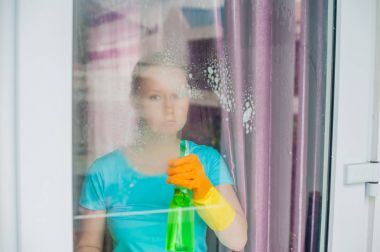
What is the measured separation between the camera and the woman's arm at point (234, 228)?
44.5 inches

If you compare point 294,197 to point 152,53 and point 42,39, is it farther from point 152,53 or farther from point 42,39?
point 42,39

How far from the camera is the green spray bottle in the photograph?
1.08 metres

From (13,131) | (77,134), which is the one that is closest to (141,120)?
(77,134)

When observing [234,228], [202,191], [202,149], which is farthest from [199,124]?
[234,228]

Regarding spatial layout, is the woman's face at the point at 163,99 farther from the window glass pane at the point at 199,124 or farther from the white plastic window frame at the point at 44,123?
the white plastic window frame at the point at 44,123

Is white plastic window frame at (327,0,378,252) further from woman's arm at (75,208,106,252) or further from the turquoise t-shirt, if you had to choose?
woman's arm at (75,208,106,252)

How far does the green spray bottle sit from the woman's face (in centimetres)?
7

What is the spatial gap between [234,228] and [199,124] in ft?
1.03

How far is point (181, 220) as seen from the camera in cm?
109

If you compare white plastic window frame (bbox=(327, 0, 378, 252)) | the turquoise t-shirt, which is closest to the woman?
the turquoise t-shirt

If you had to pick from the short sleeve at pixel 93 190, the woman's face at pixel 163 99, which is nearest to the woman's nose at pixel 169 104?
the woman's face at pixel 163 99

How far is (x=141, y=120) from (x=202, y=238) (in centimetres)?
38

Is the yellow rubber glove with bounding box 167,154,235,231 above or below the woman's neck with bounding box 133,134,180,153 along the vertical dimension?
below

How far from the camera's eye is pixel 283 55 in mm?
1233
